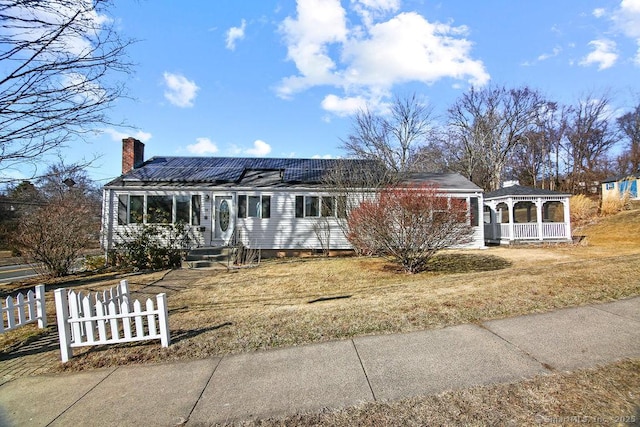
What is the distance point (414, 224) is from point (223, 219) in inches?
369

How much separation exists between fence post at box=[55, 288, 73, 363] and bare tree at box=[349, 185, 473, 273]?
22.8 feet

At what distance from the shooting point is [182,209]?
49.5 ft

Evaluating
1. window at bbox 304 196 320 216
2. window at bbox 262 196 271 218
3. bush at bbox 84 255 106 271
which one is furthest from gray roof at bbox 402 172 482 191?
bush at bbox 84 255 106 271

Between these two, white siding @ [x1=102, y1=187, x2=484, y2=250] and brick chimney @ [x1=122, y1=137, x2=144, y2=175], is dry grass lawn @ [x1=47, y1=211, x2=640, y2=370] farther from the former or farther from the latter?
brick chimney @ [x1=122, y1=137, x2=144, y2=175]

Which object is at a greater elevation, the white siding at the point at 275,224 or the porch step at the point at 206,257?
the white siding at the point at 275,224

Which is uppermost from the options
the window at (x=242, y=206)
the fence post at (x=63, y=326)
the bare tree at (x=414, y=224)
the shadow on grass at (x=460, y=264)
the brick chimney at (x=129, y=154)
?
the brick chimney at (x=129, y=154)

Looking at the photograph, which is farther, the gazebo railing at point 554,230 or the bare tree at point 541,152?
the bare tree at point 541,152

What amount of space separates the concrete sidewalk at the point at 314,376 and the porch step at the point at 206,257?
28.2 ft

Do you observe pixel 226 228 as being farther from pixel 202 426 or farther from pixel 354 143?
pixel 202 426

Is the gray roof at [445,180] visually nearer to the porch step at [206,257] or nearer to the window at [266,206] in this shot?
the window at [266,206]

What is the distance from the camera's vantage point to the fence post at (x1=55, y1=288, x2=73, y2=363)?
4.11m

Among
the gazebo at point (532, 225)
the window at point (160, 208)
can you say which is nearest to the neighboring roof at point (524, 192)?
the gazebo at point (532, 225)

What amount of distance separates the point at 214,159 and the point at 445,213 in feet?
46.2

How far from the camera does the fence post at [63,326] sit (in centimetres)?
411
